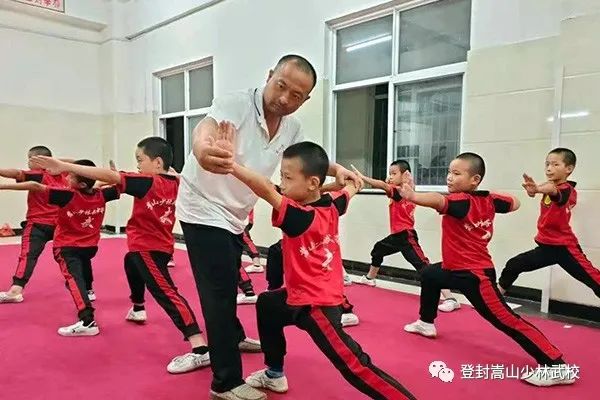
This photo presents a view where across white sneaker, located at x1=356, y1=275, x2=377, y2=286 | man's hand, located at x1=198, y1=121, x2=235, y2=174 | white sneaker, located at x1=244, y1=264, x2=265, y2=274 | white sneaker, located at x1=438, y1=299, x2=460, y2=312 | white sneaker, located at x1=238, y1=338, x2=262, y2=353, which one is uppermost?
man's hand, located at x1=198, y1=121, x2=235, y2=174

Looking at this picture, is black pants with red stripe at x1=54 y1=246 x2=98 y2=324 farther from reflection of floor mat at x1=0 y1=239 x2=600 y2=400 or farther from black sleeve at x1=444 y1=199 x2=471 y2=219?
black sleeve at x1=444 y1=199 x2=471 y2=219

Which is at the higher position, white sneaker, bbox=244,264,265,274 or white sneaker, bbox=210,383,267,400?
white sneaker, bbox=210,383,267,400

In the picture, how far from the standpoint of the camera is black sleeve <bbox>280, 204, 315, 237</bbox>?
157 centimetres

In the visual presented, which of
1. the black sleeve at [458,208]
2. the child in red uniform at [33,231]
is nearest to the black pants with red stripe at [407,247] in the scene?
the black sleeve at [458,208]

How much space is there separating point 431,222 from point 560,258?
1.39 m

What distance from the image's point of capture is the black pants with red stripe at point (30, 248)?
11.3 feet

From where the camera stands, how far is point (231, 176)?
68.4 inches

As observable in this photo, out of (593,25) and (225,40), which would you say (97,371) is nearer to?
(593,25)

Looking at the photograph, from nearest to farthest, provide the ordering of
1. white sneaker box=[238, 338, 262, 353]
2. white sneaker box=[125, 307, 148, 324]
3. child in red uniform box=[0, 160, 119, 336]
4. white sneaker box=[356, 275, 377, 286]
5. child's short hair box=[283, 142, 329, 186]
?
child's short hair box=[283, 142, 329, 186]
white sneaker box=[238, 338, 262, 353]
child in red uniform box=[0, 160, 119, 336]
white sneaker box=[125, 307, 148, 324]
white sneaker box=[356, 275, 377, 286]

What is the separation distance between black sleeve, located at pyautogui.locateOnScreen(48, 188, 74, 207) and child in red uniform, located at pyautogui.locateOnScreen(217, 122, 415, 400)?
5.59 feet

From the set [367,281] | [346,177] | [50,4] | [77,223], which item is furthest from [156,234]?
[50,4]

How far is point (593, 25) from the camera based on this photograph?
320 cm

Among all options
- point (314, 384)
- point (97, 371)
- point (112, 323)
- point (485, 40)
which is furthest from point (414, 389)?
point (485, 40)

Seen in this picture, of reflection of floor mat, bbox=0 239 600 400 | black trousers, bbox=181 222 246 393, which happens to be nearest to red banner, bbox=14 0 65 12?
reflection of floor mat, bbox=0 239 600 400
